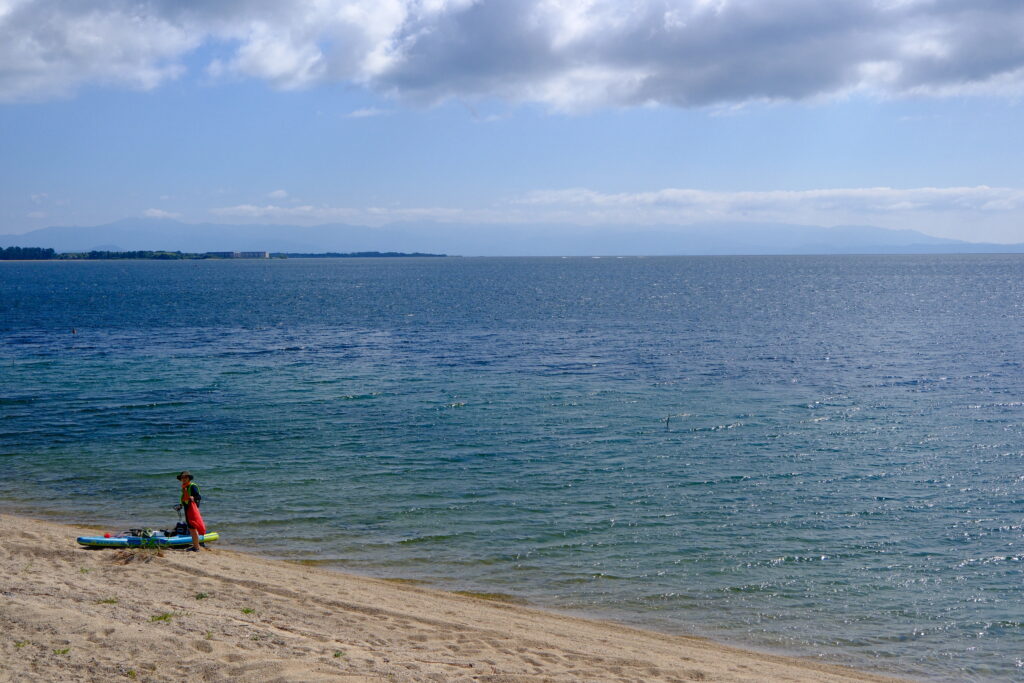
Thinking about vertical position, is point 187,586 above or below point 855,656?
above

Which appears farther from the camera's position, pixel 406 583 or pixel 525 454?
pixel 525 454

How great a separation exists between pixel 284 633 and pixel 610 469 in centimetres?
1558

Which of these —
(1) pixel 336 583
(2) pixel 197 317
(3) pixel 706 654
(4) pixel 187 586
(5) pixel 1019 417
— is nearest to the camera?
(3) pixel 706 654

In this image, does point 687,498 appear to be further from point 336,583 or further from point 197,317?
point 197,317

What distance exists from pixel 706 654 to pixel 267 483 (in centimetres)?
1645

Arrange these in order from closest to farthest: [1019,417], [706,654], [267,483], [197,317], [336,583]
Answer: [706,654]
[336,583]
[267,483]
[1019,417]
[197,317]

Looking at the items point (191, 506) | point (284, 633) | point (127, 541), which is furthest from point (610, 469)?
point (284, 633)

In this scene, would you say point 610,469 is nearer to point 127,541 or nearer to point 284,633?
point 127,541

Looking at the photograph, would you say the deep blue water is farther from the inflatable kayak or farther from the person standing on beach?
the inflatable kayak

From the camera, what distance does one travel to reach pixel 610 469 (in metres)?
27.5

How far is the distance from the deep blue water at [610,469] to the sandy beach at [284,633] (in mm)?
1698

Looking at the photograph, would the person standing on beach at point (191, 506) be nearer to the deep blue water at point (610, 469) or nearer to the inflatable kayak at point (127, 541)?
the inflatable kayak at point (127, 541)

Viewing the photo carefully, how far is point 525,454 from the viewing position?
96.7 feet

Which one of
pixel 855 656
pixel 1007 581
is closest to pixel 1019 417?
pixel 1007 581
